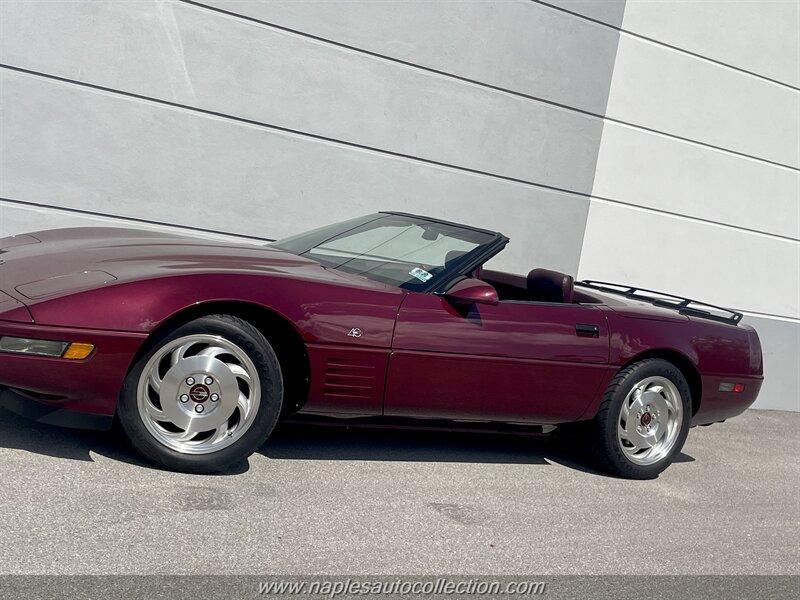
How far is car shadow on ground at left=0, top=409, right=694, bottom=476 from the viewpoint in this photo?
401 cm

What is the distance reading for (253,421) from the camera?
13.3 feet

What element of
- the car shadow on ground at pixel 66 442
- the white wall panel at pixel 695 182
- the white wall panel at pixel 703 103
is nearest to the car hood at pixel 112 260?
the car shadow on ground at pixel 66 442

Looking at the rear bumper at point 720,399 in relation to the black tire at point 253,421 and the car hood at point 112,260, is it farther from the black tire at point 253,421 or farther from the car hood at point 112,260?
the black tire at point 253,421

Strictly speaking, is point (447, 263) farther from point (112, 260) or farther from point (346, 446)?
point (112, 260)

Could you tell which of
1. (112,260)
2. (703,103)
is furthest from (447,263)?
(703,103)

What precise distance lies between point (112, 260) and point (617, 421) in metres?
2.84

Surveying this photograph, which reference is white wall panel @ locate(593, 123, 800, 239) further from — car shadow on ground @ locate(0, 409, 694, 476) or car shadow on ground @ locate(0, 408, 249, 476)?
car shadow on ground @ locate(0, 408, 249, 476)

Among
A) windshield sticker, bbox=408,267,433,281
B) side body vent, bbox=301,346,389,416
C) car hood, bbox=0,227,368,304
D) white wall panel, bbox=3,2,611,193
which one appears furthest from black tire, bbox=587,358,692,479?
white wall panel, bbox=3,2,611,193

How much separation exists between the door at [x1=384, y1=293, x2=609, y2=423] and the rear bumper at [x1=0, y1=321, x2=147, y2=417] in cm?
127

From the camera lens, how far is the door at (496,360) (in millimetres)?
4488

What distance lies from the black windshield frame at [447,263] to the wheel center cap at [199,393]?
3.55ft

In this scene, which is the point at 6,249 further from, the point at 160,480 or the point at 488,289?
the point at 488,289

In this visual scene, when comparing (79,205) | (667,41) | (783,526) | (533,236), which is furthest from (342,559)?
(667,41)

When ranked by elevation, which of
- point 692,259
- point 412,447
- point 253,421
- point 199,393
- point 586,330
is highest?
point 692,259
